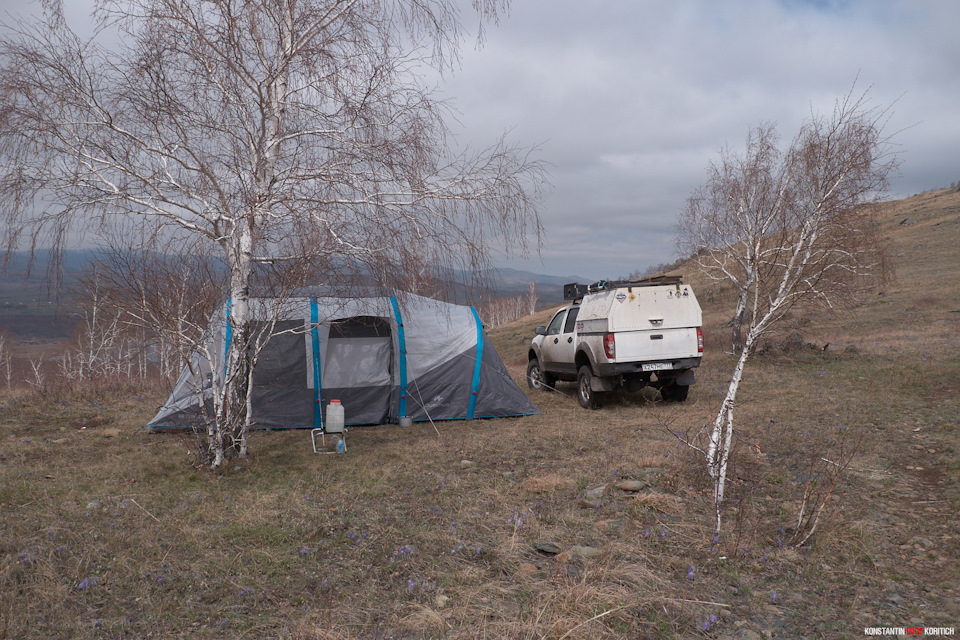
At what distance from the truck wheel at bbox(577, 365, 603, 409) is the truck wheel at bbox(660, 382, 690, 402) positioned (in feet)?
5.12

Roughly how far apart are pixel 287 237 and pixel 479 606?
4389 millimetres

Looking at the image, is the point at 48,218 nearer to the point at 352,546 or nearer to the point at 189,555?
the point at 189,555

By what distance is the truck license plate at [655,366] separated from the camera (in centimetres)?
1030

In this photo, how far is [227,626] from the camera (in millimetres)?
3539

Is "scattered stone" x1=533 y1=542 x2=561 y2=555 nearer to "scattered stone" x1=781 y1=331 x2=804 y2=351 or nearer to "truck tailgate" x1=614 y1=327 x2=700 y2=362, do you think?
"truck tailgate" x1=614 y1=327 x2=700 y2=362

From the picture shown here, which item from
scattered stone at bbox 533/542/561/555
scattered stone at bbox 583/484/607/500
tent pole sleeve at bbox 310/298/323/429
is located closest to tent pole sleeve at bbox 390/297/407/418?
tent pole sleeve at bbox 310/298/323/429

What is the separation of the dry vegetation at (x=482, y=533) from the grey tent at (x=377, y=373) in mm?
693

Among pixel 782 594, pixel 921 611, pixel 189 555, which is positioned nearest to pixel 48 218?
pixel 189 555

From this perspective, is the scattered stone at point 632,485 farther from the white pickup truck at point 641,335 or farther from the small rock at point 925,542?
the white pickup truck at point 641,335

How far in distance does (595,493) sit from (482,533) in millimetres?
1476

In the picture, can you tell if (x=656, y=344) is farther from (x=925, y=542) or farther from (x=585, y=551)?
(x=585, y=551)

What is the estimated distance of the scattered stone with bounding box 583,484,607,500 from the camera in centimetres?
578

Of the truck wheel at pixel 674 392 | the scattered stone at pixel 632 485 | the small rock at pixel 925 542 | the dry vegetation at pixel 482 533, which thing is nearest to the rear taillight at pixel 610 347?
the dry vegetation at pixel 482 533

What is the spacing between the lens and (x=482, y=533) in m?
5.02
